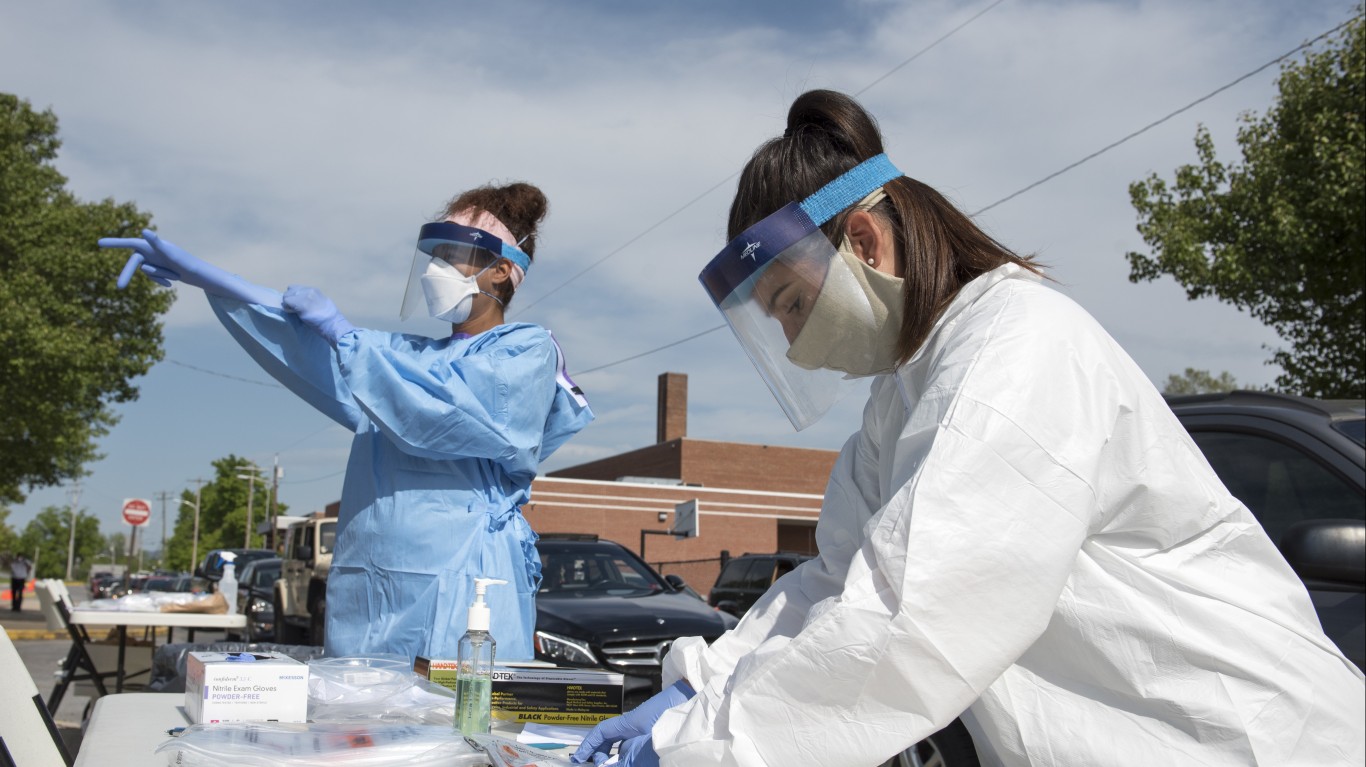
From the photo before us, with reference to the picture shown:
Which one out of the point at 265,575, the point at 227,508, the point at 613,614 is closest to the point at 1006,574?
the point at 613,614

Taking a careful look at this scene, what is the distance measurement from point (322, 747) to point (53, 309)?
67.7ft

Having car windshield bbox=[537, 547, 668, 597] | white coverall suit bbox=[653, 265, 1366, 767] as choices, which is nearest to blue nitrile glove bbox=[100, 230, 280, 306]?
white coverall suit bbox=[653, 265, 1366, 767]

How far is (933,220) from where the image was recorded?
154 centimetres

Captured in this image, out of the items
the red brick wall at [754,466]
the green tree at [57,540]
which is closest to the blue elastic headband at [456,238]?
the red brick wall at [754,466]

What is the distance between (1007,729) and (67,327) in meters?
21.3

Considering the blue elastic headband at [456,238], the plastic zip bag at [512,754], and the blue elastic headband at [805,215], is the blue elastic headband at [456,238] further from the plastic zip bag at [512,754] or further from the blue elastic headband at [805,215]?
the plastic zip bag at [512,754]

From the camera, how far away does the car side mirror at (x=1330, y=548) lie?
2.85 metres

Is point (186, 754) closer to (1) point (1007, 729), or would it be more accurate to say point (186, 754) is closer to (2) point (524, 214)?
(1) point (1007, 729)

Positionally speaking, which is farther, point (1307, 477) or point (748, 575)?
point (748, 575)

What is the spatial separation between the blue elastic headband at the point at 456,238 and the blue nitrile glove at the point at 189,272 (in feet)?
1.34

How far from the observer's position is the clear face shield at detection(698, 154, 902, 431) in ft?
5.12

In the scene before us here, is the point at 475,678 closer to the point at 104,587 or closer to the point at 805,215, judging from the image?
the point at 805,215

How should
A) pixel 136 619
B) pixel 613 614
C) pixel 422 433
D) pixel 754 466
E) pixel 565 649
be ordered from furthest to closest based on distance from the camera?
1. pixel 754 466
2. pixel 613 614
3. pixel 565 649
4. pixel 136 619
5. pixel 422 433

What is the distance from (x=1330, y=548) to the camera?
288 centimetres
